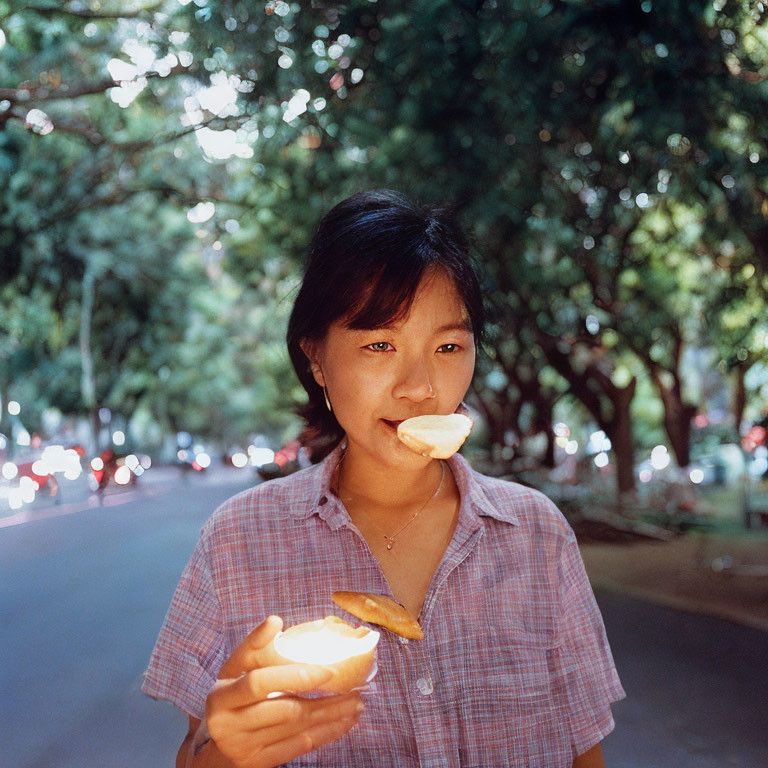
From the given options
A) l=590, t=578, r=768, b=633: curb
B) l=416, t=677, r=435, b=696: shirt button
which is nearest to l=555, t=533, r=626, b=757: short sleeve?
l=416, t=677, r=435, b=696: shirt button

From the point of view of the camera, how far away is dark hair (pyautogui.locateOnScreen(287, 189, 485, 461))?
1737mm

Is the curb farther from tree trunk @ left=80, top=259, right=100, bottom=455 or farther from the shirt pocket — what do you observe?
tree trunk @ left=80, top=259, right=100, bottom=455

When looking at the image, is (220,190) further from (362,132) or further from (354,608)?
(354,608)

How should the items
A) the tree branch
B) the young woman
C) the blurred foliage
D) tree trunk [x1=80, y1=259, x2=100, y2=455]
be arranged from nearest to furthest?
the young woman
the blurred foliage
the tree branch
tree trunk [x1=80, y1=259, x2=100, y2=455]

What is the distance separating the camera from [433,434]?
1.68m

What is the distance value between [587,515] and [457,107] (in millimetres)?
10551

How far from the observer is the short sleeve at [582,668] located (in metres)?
1.82

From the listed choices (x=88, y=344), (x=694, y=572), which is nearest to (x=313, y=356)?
(x=694, y=572)

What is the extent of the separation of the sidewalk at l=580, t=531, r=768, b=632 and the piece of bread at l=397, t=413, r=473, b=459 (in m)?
7.14

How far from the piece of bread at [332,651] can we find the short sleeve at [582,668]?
23.0 inches

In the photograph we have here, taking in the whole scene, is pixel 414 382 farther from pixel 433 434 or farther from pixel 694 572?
pixel 694 572

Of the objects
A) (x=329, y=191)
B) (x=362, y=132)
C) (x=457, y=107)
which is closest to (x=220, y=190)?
(x=329, y=191)

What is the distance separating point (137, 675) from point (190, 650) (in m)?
5.28

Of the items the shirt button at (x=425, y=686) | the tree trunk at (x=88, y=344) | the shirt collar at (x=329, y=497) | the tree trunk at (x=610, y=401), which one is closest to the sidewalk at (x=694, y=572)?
the tree trunk at (x=610, y=401)
